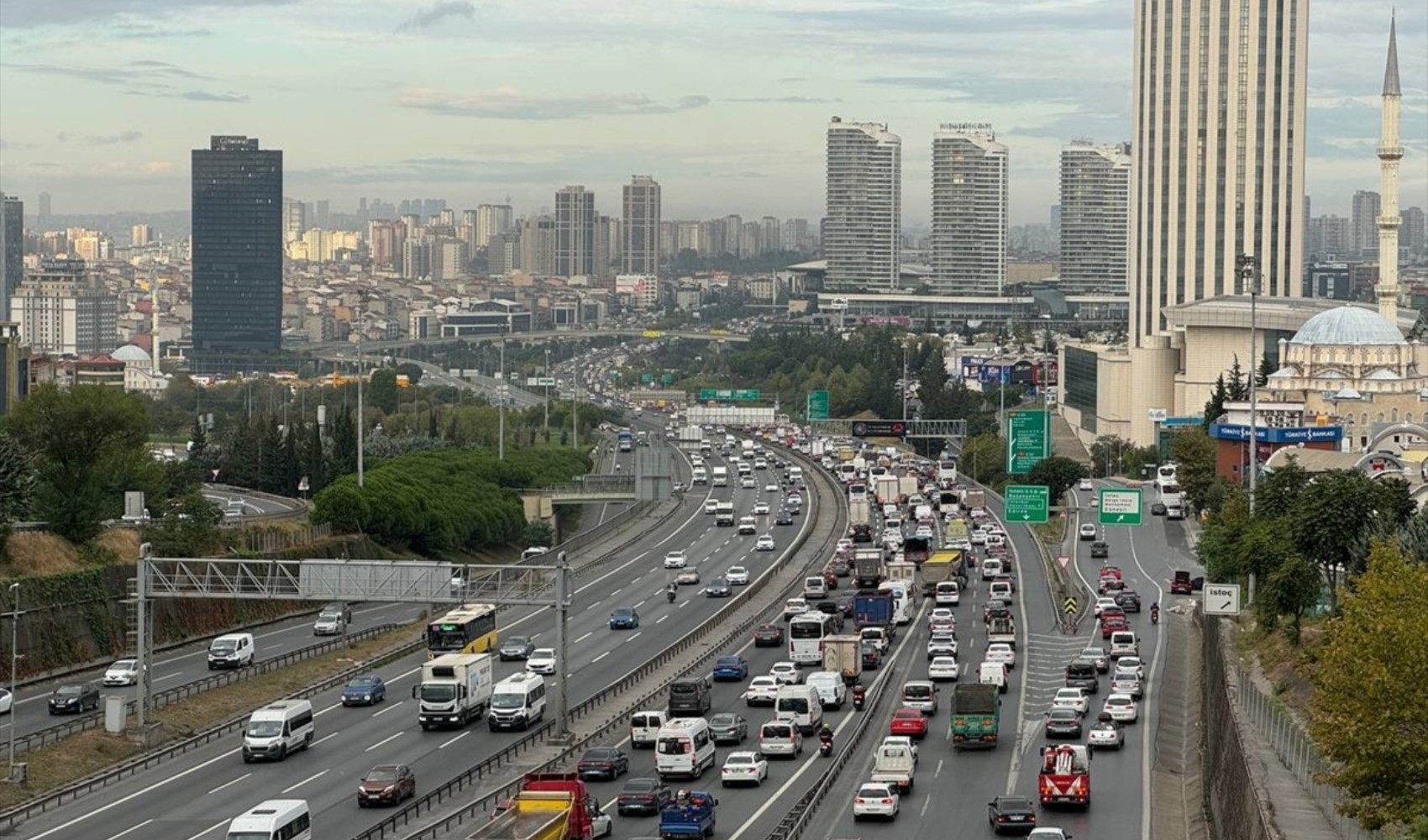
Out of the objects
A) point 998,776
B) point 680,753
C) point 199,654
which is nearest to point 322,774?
point 680,753

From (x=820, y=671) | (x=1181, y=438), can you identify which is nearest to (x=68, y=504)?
(x=820, y=671)

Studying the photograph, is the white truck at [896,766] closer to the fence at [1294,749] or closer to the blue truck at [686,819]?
the blue truck at [686,819]

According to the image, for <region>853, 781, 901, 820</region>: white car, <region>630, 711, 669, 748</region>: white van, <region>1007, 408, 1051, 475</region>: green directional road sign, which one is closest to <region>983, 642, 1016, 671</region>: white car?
<region>630, 711, 669, 748</region>: white van

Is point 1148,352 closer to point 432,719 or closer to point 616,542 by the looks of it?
point 616,542

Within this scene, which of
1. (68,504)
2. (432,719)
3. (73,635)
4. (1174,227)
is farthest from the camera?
(1174,227)

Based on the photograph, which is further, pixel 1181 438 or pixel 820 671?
pixel 1181 438

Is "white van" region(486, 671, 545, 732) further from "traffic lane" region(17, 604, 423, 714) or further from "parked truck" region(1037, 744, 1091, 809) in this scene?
"parked truck" region(1037, 744, 1091, 809)

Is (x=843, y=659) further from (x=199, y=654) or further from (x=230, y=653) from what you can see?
(x=199, y=654)
